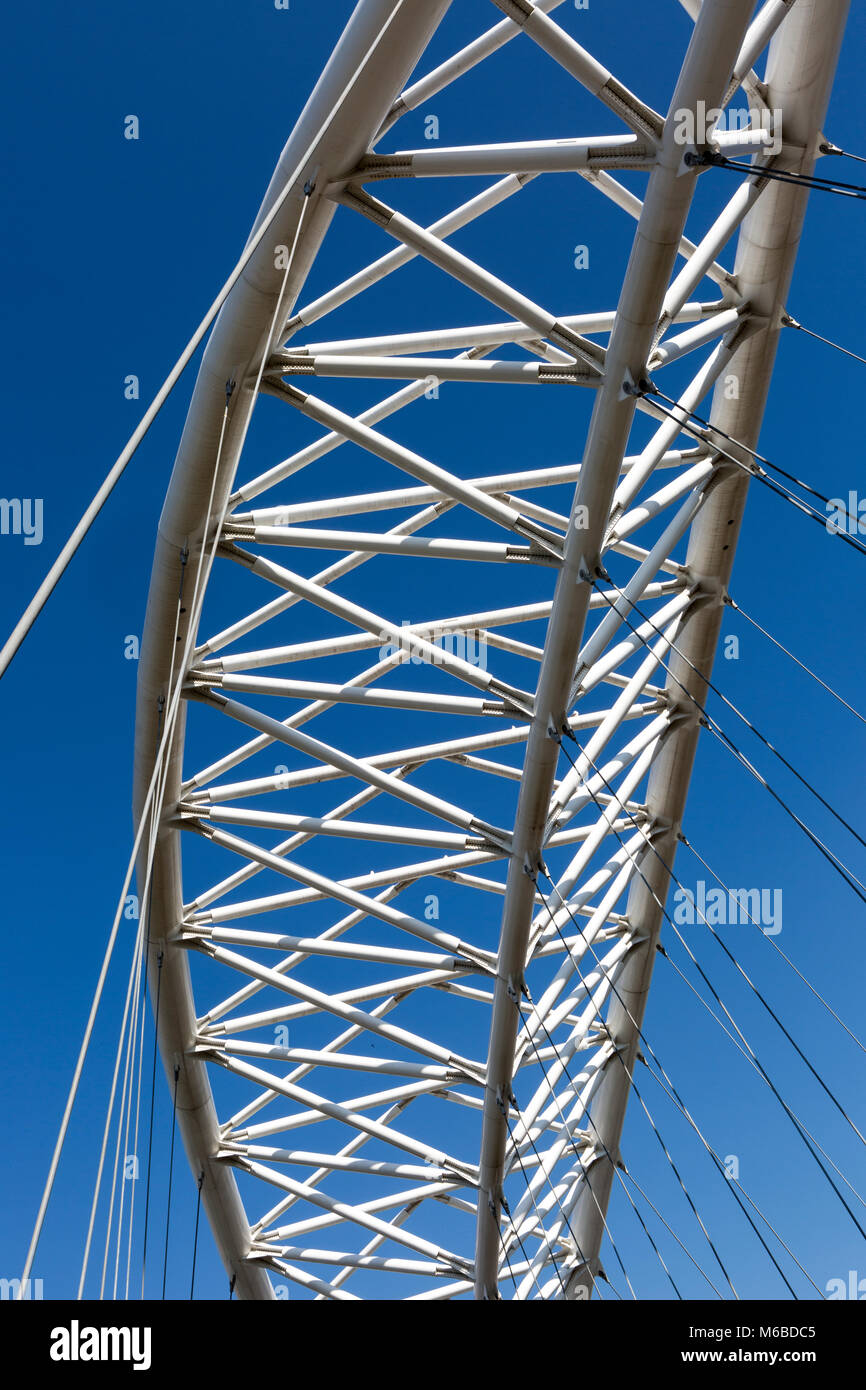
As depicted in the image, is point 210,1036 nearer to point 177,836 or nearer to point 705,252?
point 177,836

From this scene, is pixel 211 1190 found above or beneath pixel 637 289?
beneath

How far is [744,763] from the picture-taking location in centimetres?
1386

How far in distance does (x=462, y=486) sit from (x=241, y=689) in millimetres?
5126

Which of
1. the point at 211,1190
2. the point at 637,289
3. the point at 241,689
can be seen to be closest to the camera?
the point at 637,289

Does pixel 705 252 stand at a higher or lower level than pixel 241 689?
higher

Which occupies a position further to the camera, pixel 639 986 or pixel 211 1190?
pixel 211 1190

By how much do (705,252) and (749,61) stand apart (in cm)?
215

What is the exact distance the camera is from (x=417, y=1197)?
2888 cm

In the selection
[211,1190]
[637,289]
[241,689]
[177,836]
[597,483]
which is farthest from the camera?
[211,1190]
